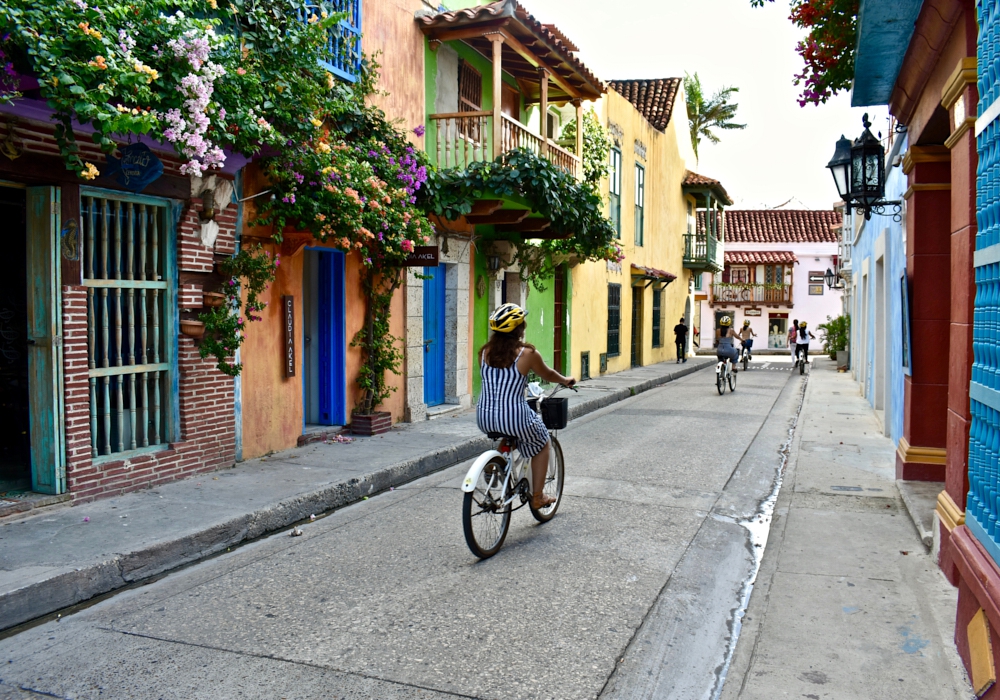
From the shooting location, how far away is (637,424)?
1255 cm

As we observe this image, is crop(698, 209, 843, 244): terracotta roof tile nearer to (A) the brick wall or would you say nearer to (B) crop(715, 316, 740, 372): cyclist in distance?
(B) crop(715, 316, 740, 372): cyclist in distance

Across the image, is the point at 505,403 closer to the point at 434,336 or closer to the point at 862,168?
the point at 862,168

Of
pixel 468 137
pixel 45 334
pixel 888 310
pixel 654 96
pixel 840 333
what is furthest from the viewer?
pixel 654 96

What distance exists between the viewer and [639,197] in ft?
77.9

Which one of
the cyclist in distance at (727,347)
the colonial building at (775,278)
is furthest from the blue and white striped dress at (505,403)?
the colonial building at (775,278)

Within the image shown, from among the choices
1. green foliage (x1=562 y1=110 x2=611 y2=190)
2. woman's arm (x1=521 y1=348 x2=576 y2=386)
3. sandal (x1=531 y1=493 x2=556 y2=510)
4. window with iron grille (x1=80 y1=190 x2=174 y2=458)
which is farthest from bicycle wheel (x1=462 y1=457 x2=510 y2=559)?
green foliage (x1=562 y1=110 x2=611 y2=190)

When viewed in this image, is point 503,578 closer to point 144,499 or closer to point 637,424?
point 144,499

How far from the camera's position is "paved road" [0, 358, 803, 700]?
3703mm

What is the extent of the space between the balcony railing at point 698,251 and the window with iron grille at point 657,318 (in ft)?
12.8

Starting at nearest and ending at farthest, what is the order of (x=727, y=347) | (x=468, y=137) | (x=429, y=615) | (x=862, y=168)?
(x=429, y=615) < (x=862, y=168) < (x=468, y=137) < (x=727, y=347)

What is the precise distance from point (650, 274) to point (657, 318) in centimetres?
353

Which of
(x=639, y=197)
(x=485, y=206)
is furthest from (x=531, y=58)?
(x=639, y=197)

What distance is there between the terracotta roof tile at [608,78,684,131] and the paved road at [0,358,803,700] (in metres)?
21.0

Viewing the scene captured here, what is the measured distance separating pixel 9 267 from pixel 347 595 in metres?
4.91
